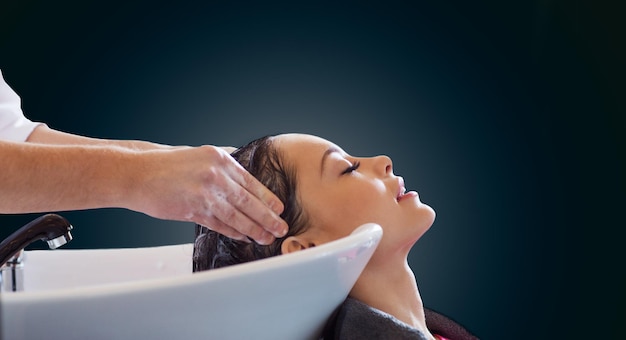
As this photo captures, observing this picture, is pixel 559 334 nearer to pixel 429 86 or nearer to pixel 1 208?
pixel 429 86

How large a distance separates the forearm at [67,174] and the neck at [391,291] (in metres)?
0.46

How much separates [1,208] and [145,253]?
21.7 inches

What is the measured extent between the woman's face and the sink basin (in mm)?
283

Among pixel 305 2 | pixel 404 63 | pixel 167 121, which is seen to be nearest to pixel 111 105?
pixel 167 121

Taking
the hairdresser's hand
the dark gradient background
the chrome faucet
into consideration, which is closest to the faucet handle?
the chrome faucet

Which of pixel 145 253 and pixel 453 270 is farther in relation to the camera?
pixel 453 270

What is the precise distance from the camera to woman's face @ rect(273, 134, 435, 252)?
1.26m

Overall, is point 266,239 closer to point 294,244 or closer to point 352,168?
point 294,244

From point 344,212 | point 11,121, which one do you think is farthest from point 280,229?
point 11,121

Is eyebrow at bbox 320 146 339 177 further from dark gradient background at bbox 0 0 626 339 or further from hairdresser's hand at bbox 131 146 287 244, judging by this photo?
dark gradient background at bbox 0 0 626 339

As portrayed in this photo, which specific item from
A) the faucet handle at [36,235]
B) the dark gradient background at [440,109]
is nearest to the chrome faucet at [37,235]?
the faucet handle at [36,235]

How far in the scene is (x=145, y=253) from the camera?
165cm

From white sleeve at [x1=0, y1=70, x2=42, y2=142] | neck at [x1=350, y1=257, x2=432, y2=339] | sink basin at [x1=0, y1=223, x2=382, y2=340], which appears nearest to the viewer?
sink basin at [x1=0, y1=223, x2=382, y2=340]

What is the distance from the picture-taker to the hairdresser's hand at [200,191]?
1.05 meters
